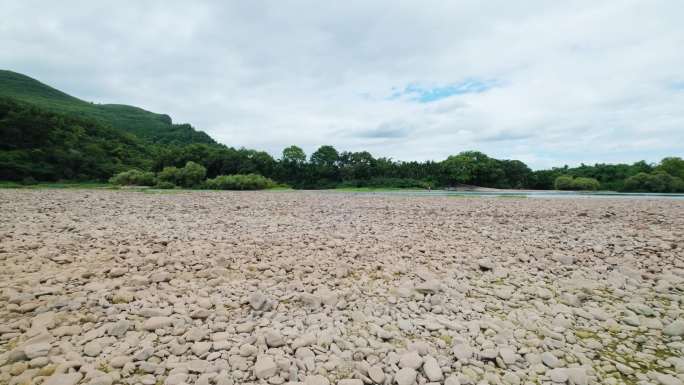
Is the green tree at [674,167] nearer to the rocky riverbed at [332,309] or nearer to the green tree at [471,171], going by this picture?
the green tree at [471,171]

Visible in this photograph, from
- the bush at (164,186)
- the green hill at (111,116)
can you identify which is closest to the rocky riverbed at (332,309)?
the bush at (164,186)

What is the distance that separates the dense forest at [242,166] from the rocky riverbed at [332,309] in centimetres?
3629

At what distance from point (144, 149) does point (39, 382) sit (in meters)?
72.4

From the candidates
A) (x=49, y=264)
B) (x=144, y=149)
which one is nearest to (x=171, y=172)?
(x=144, y=149)

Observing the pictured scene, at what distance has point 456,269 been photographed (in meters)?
5.82

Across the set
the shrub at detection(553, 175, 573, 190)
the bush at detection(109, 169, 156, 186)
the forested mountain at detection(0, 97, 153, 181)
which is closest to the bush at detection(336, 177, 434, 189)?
the shrub at detection(553, 175, 573, 190)

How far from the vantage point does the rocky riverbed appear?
303 centimetres

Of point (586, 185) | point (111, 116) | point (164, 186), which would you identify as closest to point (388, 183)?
point (586, 185)

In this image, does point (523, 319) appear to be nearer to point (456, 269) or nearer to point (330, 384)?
point (456, 269)

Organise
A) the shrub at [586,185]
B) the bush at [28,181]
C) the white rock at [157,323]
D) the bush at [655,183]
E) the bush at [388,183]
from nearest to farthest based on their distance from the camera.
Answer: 1. the white rock at [157,323]
2. the bush at [28,181]
3. the bush at [655,183]
4. the shrub at [586,185]
5. the bush at [388,183]

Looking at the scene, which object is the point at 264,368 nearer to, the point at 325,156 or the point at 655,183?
the point at 655,183

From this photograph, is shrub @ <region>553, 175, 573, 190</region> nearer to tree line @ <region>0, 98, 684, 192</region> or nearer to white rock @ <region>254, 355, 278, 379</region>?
tree line @ <region>0, 98, 684, 192</region>

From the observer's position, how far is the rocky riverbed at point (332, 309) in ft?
9.94

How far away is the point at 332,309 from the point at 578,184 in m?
59.2
